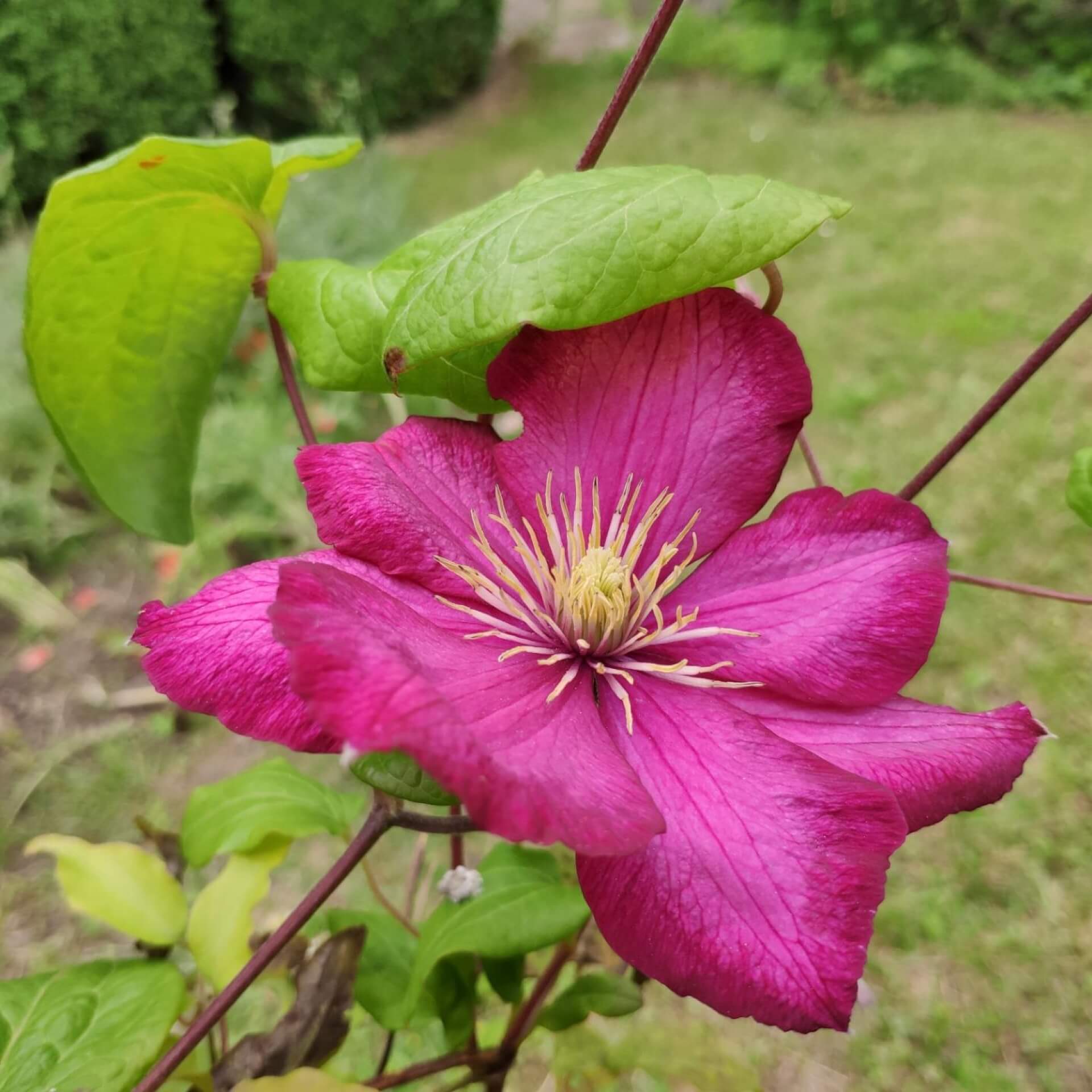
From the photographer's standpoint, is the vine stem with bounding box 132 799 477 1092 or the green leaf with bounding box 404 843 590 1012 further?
the green leaf with bounding box 404 843 590 1012

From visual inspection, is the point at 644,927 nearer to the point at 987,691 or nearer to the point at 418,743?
the point at 418,743

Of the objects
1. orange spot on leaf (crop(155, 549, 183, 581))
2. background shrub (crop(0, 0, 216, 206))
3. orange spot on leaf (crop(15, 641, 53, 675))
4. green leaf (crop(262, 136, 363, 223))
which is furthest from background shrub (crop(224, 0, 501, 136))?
green leaf (crop(262, 136, 363, 223))

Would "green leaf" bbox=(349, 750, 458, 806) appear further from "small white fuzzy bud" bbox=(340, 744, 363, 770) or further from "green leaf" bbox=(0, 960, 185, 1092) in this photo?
"green leaf" bbox=(0, 960, 185, 1092)

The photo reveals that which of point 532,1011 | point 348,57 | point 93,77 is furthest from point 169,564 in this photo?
point 348,57

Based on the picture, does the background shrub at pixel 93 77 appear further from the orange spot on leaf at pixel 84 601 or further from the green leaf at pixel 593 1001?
the green leaf at pixel 593 1001

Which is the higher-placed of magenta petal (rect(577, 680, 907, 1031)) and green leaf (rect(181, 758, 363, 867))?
magenta petal (rect(577, 680, 907, 1031))

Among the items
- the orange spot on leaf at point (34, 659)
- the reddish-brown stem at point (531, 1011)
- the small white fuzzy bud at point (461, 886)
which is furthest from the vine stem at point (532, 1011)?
the orange spot on leaf at point (34, 659)
